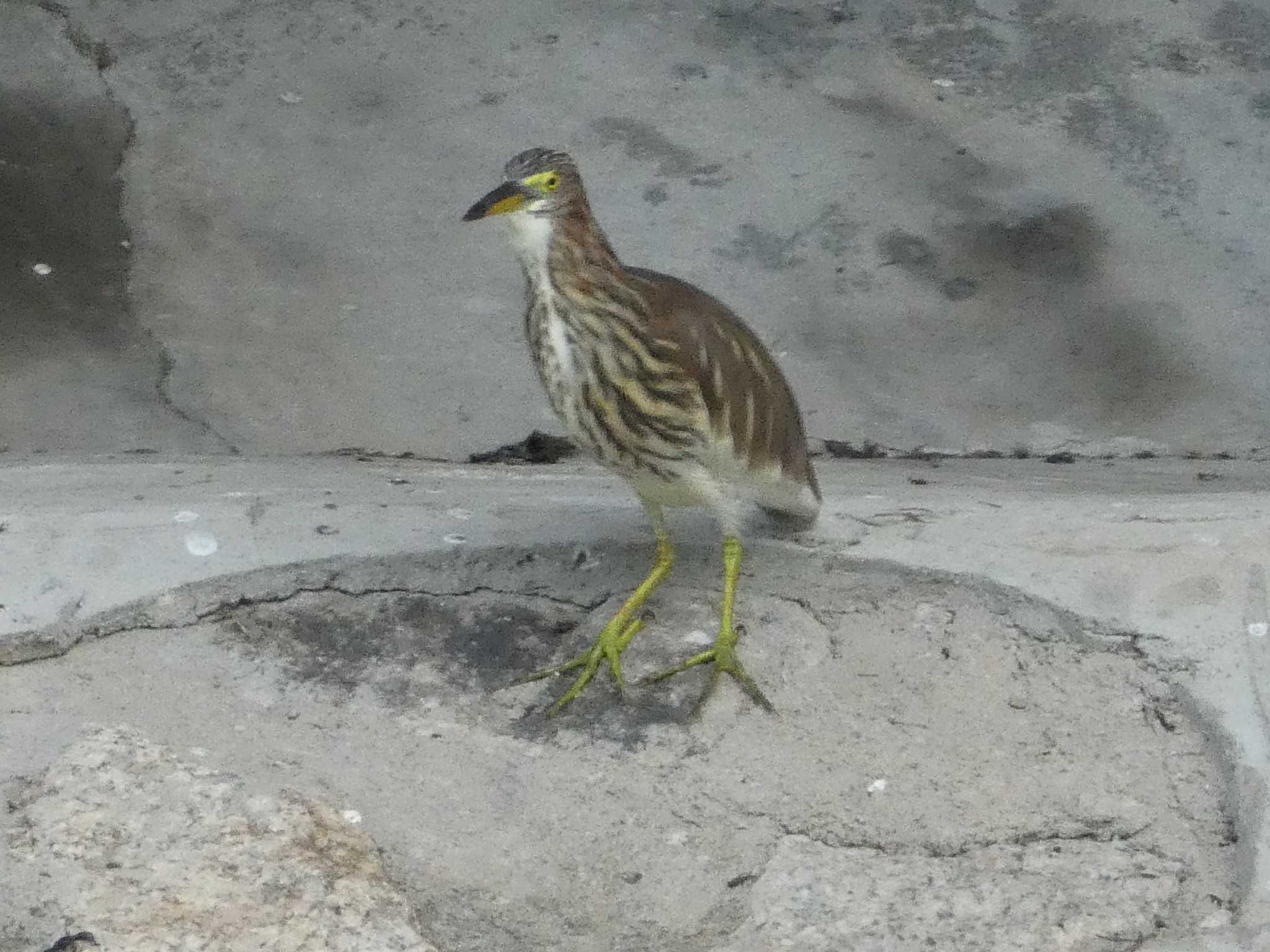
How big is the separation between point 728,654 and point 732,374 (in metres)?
0.52

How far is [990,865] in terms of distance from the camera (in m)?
2.81

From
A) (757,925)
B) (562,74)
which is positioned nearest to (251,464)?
(757,925)

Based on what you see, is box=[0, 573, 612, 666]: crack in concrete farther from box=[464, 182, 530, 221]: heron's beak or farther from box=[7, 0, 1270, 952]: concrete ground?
box=[464, 182, 530, 221]: heron's beak

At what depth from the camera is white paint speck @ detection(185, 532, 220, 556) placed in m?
3.47

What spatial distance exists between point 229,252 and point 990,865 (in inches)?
157

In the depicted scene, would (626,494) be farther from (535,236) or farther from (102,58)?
(102,58)

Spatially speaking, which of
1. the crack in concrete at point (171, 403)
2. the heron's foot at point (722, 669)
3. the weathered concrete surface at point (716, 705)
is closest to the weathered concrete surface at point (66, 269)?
the crack in concrete at point (171, 403)

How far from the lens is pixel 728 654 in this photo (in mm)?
3270

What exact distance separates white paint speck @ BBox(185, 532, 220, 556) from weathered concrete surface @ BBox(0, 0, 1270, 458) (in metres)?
1.80

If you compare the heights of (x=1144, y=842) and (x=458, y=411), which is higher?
(x=1144, y=842)

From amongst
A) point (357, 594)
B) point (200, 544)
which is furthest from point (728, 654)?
point (200, 544)

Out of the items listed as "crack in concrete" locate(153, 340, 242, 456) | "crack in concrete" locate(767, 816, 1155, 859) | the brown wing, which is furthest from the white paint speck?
"crack in concrete" locate(153, 340, 242, 456)

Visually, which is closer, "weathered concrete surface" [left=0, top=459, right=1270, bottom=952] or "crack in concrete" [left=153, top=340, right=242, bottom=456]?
"weathered concrete surface" [left=0, top=459, right=1270, bottom=952]

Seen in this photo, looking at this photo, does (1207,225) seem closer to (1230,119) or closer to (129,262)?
(1230,119)
